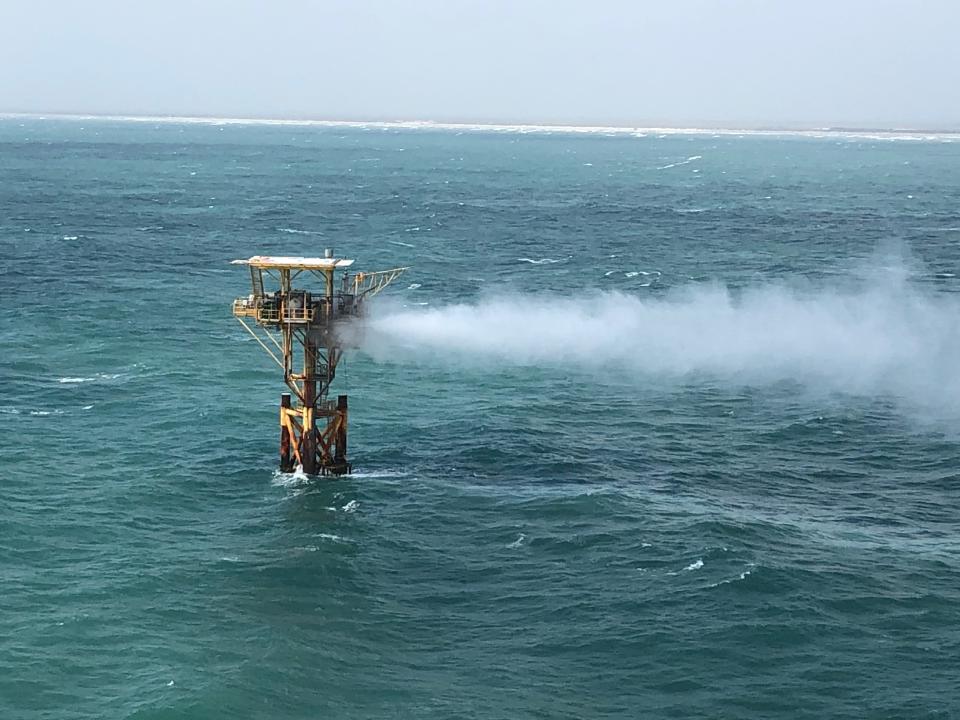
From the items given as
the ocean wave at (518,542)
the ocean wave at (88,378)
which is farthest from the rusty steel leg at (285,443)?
the ocean wave at (88,378)

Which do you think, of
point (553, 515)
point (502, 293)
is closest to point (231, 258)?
point (502, 293)

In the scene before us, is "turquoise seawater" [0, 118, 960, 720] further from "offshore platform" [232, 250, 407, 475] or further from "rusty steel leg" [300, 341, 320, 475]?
"offshore platform" [232, 250, 407, 475]

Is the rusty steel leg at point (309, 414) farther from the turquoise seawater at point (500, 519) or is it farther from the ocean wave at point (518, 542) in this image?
the ocean wave at point (518, 542)

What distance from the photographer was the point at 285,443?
82.9m

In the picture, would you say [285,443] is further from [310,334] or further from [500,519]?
[500,519]

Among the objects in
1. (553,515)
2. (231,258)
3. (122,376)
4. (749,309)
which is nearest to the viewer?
(553,515)

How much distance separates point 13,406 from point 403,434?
29764mm

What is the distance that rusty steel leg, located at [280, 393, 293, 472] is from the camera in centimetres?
8206

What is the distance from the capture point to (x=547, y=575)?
6819 cm

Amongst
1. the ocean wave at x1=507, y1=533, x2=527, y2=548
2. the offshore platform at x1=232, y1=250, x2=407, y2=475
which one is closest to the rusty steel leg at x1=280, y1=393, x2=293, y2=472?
the offshore platform at x1=232, y1=250, x2=407, y2=475

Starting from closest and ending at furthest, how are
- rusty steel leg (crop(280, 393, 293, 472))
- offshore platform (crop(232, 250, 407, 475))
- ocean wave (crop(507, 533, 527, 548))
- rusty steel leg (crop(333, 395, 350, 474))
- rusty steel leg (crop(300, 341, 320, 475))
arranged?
ocean wave (crop(507, 533, 527, 548)), offshore platform (crop(232, 250, 407, 475)), rusty steel leg (crop(300, 341, 320, 475)), rusty steel leg (crop(280, 393, 293, 472)), rusty steel leg (crop(333, 395, 350, 474))

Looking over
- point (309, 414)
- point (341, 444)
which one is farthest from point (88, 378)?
point (309, 414)

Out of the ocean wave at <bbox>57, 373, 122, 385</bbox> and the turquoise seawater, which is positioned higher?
the ocean wave at <bbox>57, 373, 122, 385</bbox>

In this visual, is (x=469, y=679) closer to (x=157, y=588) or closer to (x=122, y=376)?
(x=157, y=588)
